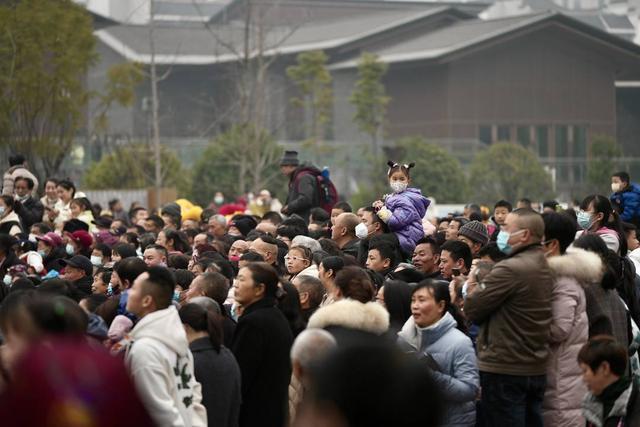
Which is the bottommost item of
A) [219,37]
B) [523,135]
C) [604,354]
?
[604,354]

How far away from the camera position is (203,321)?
7445 mm

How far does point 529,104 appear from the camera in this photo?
59.2 meters

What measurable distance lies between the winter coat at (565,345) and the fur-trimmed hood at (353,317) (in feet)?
4.14

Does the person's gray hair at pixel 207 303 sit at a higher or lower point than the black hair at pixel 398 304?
higher

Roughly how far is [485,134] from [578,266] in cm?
5075

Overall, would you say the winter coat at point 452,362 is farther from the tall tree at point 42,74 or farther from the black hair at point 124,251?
the tall tree at point 42,74

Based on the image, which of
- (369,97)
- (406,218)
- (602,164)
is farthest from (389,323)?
(369,97)

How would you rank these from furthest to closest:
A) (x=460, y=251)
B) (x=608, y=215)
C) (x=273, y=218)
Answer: (x=273, y=218)
(x=608, y=215)
(x=460, y=251)

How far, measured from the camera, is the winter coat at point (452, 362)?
7707 mm

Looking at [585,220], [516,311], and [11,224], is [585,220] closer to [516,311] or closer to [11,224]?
[516,311]

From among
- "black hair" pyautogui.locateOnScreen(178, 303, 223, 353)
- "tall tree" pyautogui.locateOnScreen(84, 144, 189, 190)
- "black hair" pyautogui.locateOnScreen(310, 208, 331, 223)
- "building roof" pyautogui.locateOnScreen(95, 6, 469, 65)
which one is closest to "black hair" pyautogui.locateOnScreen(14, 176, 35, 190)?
"black hair" pyautogui.locateOnScreen(310, 208, 331, 223)

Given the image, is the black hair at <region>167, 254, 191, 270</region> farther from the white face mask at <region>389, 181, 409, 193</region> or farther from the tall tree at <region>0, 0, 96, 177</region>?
the tall tree at <region>0, 0, 96, 177</region>

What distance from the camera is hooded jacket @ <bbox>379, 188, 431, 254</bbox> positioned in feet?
→ 37.3

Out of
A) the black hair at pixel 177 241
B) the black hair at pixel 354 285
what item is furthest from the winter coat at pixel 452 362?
the black hair at pixel 177 241
